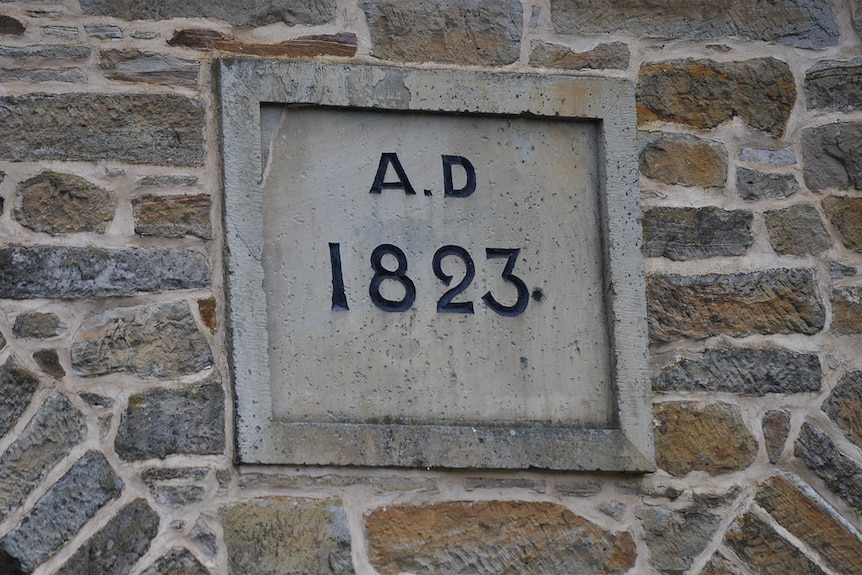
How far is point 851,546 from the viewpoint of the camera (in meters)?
3.74

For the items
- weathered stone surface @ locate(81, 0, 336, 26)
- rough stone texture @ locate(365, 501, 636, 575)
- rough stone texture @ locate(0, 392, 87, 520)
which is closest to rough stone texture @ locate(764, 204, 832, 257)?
rough stone texture @ locate(365, 501, 636, 575)

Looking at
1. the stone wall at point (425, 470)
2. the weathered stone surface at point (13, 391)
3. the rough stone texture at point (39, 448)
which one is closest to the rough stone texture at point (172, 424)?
the stone wall at point (425, 470)

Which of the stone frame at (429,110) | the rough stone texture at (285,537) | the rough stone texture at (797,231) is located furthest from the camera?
the rough stone texture at (797,231)

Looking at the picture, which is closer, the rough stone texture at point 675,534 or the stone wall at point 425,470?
the stone wall at point 425,470

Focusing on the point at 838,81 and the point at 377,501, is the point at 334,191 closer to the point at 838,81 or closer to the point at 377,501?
the point at 377,501

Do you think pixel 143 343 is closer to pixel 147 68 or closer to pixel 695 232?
pixel 147 68

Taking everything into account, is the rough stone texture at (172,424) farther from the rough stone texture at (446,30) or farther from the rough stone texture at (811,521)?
the rough stone texture at (811,521)

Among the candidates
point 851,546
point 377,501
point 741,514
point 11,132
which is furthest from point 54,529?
point 851,546

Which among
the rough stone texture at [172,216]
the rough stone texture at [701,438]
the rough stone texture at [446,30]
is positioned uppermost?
the rough stone texture at [446,30]

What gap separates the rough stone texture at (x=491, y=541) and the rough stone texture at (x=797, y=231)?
0.93 metres

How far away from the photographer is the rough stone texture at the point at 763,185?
3965 millimetres

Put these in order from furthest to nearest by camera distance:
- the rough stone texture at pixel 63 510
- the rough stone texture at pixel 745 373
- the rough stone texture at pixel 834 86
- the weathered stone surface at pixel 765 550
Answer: the rough stone texture at pixel 834 86 < the rough stone texture at pixel 745 373 < the weathered stone surface at pixel 765 550 < the rough stone texture at pixel 63 510

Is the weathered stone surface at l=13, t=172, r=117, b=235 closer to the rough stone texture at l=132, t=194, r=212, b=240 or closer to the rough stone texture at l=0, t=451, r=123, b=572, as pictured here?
the rough stone texture at l=132, t=194, r=212, b=240

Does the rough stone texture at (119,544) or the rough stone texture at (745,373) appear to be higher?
the rough stone texture at (745,373)
